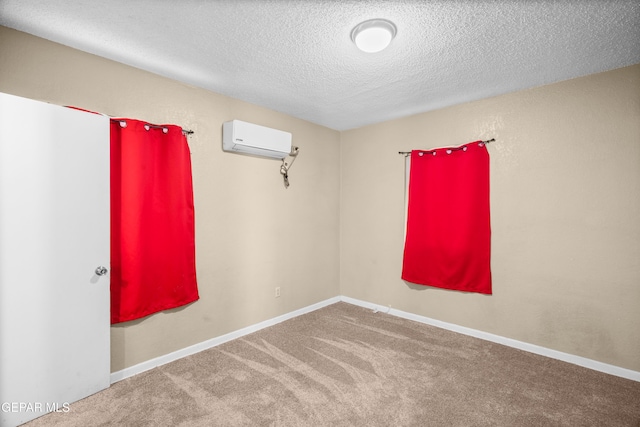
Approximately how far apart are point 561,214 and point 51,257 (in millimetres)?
3923

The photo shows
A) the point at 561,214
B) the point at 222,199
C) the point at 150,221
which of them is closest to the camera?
the point at 150,221

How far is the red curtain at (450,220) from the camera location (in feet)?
10.1

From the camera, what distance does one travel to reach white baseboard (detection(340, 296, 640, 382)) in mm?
2416

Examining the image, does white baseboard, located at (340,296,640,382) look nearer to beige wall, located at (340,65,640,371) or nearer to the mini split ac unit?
beige wall, located at (340,65,640,371)

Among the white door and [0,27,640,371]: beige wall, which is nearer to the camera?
the white door

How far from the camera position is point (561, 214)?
267cm

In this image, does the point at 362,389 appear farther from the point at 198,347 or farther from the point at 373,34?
the point at 373,34

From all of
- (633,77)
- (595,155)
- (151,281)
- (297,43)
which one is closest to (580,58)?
(633,77)

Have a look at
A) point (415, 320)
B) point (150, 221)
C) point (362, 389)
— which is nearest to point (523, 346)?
point (415, 320)

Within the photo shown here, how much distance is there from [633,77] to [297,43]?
2.63m

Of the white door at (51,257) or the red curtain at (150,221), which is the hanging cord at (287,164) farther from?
the white door at (51,257)

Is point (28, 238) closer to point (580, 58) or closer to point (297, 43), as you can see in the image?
point (297, 43)

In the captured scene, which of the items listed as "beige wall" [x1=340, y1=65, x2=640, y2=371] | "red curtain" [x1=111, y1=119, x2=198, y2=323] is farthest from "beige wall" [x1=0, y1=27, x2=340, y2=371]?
"beige wall" [x1=340, y1=65, x2=640, y2=371]

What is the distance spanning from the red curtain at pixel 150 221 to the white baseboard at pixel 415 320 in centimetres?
43
